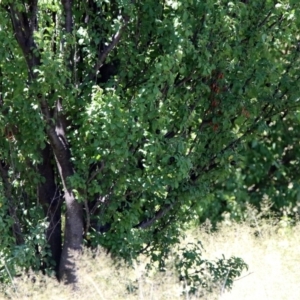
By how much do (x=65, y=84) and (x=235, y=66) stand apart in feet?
4.39

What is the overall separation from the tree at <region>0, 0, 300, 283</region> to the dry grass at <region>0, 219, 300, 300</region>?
36cm

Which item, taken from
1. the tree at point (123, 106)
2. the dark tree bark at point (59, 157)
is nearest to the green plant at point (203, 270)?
the tree at point (123, 106)

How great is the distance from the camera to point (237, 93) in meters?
5.63

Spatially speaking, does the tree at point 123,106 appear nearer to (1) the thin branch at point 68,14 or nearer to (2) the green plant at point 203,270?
Answer: (1) the thin branch at point 68,14

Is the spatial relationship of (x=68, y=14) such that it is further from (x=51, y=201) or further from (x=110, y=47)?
(x=51, y=201)

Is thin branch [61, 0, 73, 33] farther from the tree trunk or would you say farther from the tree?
the tree trunk

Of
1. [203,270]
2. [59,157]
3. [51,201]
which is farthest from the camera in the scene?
[203,270]

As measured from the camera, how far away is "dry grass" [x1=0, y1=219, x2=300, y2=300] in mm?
4871

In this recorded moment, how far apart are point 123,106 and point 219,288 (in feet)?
4.94

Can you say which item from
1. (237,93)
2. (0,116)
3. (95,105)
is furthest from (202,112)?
(0,116)

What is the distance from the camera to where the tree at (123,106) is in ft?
16.5

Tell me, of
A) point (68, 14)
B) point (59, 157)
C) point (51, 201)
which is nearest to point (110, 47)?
point (68, 14)

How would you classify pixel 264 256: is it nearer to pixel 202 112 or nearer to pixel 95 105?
pixel 202 112

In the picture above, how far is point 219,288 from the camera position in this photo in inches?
213
